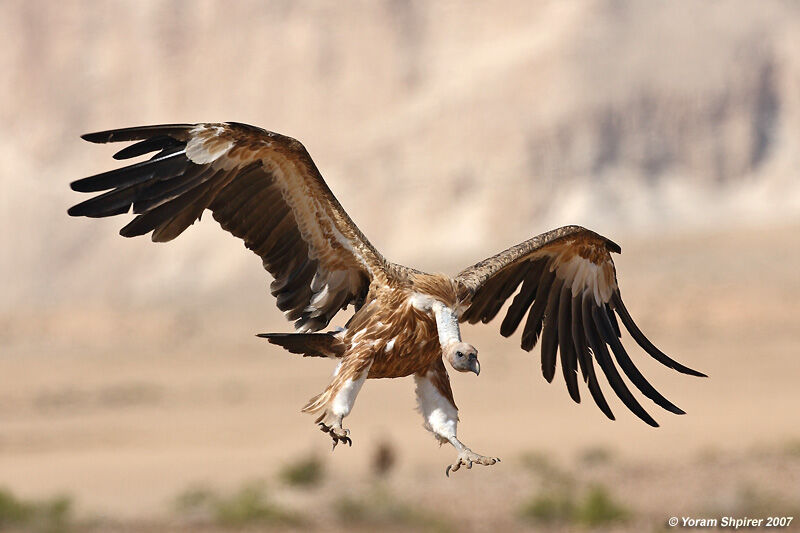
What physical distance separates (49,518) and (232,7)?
7638 cm

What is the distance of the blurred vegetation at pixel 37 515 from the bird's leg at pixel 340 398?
18.2m

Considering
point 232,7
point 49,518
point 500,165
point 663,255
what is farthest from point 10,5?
point 49,518

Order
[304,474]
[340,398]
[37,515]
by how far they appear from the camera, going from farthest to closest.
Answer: [304,474] → [37,515] → [340,398]

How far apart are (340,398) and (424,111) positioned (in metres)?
84.5

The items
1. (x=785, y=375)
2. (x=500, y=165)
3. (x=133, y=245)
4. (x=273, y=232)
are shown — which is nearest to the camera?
(x=273, y=232)

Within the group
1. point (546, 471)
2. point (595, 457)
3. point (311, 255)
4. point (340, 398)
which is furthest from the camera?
point (595, 457)

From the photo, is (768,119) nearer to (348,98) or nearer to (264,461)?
(348,98)

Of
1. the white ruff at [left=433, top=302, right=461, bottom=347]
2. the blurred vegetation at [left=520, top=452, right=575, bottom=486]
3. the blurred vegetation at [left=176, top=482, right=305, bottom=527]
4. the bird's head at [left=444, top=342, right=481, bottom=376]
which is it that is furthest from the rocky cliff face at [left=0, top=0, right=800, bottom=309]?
the bird's head at [left=444, top=342, right=481, bottom=376]

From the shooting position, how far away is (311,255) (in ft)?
Result: 29.2

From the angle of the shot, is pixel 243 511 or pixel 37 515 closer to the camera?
pixel 243 511

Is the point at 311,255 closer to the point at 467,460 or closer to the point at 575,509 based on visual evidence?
the point at 467,460

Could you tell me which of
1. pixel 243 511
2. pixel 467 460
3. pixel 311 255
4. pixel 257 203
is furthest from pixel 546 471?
pixel 467 460

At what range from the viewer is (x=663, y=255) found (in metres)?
82.9

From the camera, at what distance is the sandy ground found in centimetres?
2738
